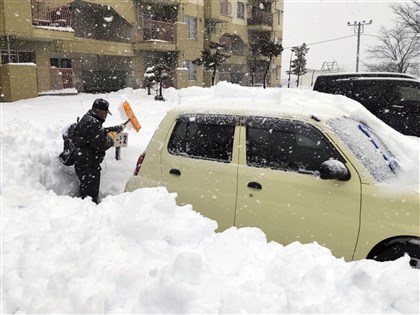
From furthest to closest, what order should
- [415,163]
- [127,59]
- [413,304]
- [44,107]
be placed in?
[127,59], [44,107], [415,163], [413,304]

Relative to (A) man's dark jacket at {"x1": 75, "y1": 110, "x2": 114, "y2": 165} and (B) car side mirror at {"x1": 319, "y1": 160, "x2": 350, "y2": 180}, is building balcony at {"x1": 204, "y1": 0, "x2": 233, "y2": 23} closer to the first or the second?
(A) man's dark jacket at {"x1": 75, "y1": 110, "x2": 114, "y2": 165}

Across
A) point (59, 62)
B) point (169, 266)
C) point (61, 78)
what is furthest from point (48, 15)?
point (169, 266)

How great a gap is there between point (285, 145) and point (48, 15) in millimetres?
17780

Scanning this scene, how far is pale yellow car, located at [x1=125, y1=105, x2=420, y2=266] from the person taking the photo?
11.1 feet

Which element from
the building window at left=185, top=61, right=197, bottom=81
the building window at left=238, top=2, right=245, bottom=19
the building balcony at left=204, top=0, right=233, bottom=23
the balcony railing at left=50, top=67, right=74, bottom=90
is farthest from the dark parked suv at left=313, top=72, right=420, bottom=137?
the building window at left=238, top=2, right=245, bottom=19

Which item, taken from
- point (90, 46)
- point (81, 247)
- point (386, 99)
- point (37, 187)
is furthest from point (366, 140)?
point (90, 46)

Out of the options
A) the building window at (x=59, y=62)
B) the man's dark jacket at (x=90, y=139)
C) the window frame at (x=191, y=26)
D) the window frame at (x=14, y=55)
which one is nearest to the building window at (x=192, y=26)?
the window frame at (x=191, y=26)

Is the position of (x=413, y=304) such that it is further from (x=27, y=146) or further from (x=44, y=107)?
(x=44, y=107)

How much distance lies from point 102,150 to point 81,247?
2.45 meters

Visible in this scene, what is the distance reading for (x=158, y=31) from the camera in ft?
84.2

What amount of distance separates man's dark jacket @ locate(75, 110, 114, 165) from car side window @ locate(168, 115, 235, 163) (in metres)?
1.32

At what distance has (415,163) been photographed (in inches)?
145

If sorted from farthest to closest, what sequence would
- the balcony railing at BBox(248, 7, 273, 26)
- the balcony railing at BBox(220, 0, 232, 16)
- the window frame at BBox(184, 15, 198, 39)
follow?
the balcony railing at BBox(248, 7, 273, 26) < the balcony railing at BBox(220, 0, 232, 16) < the window frame at BBox(184, 15, 198, 39)

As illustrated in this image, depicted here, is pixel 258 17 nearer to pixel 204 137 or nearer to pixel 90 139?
pixel 90 139
